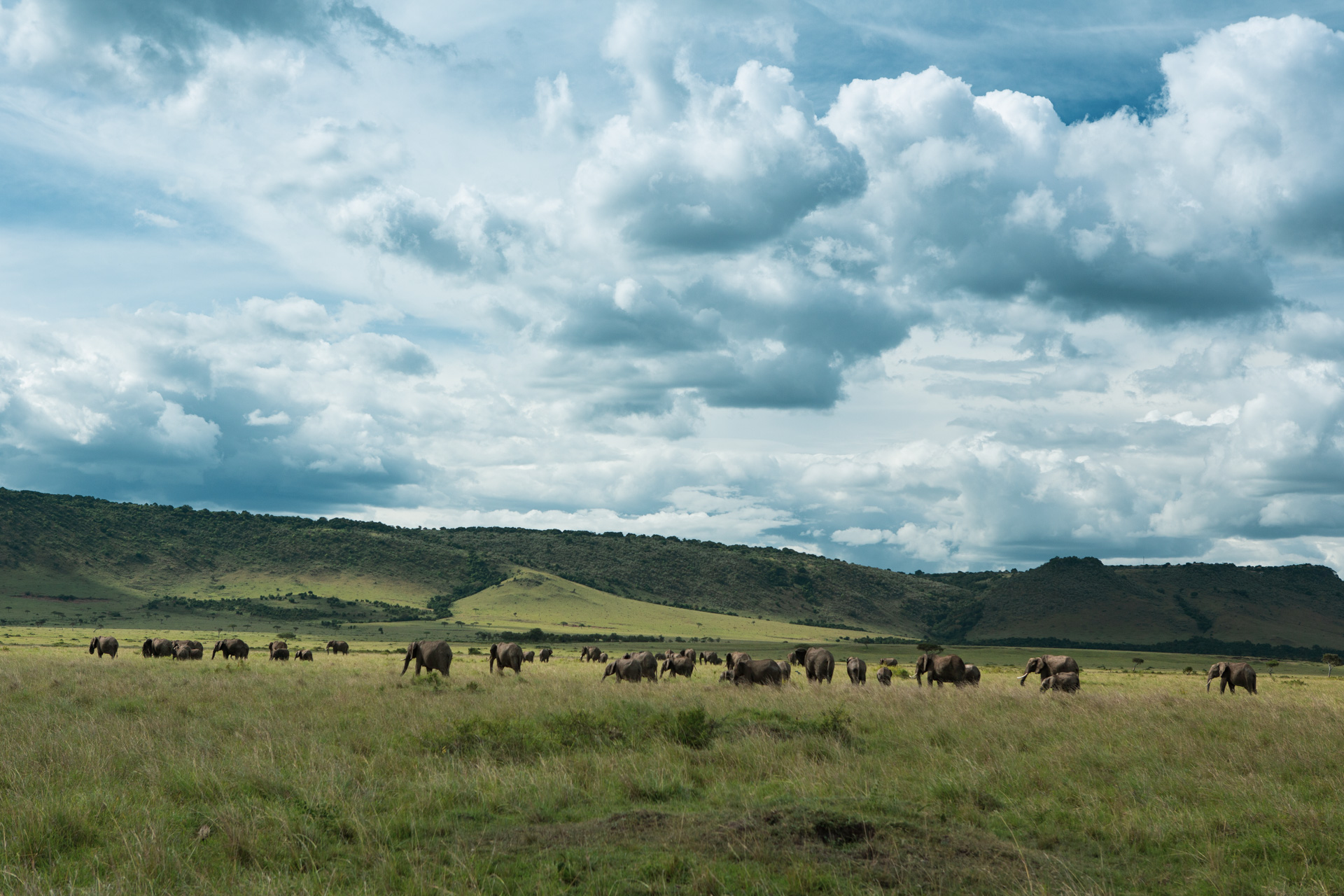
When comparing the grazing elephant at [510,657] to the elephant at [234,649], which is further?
the elephant at [234,649]

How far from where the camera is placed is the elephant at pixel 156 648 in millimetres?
47062

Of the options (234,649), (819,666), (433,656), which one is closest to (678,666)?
(819,666)

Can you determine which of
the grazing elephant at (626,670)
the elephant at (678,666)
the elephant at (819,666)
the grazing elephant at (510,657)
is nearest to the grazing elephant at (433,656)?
the grazing elephant at (510,657)

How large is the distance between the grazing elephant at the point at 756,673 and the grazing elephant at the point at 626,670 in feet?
16.7

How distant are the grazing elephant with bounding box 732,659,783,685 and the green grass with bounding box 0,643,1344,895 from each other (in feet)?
36.8

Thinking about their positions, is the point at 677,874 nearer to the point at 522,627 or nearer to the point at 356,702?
the point at 356,702

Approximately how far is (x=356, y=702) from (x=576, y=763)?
34.0 feet

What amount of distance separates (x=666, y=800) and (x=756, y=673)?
784 inches

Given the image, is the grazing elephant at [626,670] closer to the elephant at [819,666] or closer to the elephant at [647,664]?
the elephant at [647,664]

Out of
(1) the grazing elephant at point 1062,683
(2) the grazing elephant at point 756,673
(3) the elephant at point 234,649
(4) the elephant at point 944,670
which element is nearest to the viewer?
(2) the grazing elephant at point 756,673

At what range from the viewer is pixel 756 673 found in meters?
30.6

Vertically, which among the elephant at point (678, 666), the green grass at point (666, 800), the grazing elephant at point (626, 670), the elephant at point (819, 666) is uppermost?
the green grass at point (666, 800)

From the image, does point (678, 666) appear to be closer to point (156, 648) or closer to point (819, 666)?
point (819, 666)

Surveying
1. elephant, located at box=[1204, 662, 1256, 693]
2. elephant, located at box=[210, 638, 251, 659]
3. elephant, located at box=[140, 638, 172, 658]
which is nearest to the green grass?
elephant, located at box=[1204, 662, 1256, 693]
